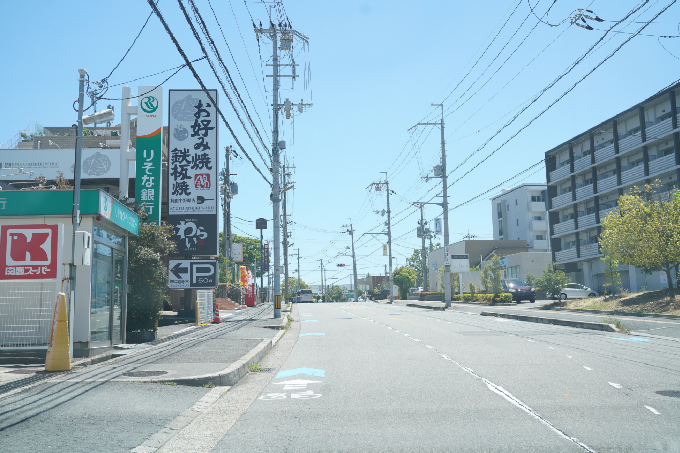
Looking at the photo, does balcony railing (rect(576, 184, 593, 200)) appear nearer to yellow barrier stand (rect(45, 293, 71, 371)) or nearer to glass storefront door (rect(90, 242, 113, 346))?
glass storefront door (rect(90, 242, 113, 346))

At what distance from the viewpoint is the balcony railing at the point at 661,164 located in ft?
140

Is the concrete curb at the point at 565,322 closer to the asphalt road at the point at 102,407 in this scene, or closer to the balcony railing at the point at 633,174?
the asphalt road at the point at 102,407

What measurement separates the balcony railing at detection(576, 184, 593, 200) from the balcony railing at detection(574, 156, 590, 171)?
186 centimetres

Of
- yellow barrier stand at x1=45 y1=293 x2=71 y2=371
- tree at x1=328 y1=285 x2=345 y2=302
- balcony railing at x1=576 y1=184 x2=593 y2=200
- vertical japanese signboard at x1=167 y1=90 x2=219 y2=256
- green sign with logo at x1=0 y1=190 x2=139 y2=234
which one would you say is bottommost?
tree at x1=328 y1=285 x2=345 y2=302

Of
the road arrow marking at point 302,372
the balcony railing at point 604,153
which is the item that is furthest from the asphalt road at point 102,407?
the balcony railing at point 604,153

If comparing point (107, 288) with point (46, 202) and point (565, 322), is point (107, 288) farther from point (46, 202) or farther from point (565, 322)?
point (565, 322)

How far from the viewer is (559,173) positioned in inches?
2306

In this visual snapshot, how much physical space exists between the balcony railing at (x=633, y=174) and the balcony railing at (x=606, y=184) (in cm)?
145

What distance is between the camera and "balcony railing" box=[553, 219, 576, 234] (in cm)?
5650

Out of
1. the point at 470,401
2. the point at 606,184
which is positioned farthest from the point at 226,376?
the point at 606,184

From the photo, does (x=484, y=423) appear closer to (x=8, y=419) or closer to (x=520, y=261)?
(x=8, y=419)

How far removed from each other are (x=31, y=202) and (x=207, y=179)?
13869mm

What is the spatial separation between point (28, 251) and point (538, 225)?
74.1 metres

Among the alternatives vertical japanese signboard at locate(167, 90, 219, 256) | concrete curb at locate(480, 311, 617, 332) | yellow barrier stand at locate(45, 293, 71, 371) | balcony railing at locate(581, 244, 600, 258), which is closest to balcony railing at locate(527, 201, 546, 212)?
balcony railing at locate(581, 244, 600, 258)
